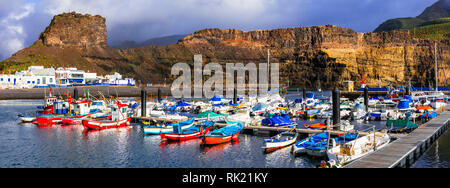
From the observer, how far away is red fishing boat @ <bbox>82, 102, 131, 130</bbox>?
44281mm

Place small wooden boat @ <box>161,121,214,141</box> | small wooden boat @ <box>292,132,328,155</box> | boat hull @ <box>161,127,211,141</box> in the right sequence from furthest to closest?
small wooden boat @ <box>161,121,214,141</box>
boat hull @ <box>161,127,211,141</box>
small wooden boat @ <box>292,132,328,155</box>

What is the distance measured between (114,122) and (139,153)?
17.3m

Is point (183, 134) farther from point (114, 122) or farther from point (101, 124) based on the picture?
point (101, 124)

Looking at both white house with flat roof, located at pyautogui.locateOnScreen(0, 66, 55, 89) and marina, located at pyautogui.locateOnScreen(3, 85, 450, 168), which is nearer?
marina, located at pyautogui.locateOnScreen(3, 85, 450, 168)

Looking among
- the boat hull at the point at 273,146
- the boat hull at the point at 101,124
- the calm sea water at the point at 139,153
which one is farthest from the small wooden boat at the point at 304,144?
the boat hull at the point at 101,124

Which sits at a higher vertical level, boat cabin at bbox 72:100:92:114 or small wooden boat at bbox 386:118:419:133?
boat cabin at bbox 72:100:92:114

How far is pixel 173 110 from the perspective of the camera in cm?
6969

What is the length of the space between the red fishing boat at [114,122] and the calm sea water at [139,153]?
383 cm

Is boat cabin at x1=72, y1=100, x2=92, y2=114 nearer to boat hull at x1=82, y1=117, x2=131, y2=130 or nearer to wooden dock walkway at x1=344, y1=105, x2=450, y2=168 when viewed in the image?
boat hull at x1=82, y1=117, x2=131, y2=130

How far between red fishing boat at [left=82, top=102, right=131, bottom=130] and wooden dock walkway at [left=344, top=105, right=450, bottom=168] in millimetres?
33843

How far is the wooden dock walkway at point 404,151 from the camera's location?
68.4ft

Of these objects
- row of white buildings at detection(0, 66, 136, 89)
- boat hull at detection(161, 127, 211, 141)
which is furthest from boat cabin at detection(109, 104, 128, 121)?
row of white buildings at detection(0, 66, 136, 89)
